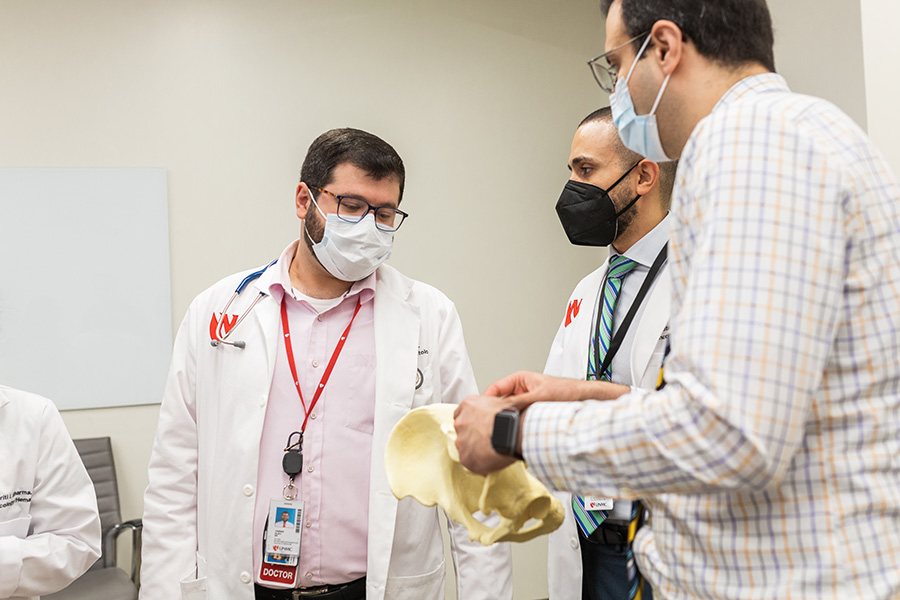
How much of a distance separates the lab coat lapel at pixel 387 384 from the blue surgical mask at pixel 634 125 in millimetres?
1081

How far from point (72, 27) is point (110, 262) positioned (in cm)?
122

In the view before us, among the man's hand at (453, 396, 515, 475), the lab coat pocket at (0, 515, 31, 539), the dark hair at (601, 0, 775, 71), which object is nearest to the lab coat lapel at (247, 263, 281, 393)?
the lab coat pocket at (0, 515, 31, 539)

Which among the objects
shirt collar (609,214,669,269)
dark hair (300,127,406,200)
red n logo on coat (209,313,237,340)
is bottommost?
red n logo on coat (209,313,237,340)

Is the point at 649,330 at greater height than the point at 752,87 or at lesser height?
lesser

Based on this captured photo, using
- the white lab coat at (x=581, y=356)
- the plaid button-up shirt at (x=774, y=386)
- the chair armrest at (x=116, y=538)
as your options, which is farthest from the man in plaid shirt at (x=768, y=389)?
the chair armrest at (x=116, y=538)

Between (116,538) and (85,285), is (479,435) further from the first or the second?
(85,285)

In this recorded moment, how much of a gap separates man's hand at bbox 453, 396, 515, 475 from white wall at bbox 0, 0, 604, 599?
126 inches

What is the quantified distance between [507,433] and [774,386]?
356mm

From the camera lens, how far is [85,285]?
3943 mm

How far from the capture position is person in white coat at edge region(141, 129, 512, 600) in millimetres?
2064

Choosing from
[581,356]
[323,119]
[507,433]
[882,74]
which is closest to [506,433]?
[507,433]

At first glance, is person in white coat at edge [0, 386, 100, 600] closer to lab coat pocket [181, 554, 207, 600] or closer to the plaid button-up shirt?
lab coat pocket [181, 554, 207, 600]

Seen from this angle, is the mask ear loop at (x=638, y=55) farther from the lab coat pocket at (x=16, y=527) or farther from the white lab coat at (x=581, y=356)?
the lab coat pocket at (x=16, y=527)

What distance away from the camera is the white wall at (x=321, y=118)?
393cm
